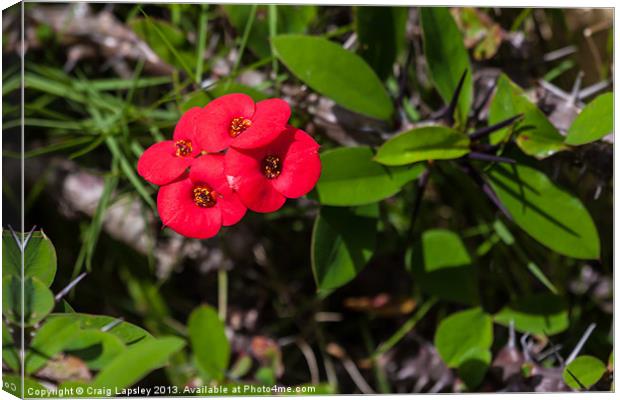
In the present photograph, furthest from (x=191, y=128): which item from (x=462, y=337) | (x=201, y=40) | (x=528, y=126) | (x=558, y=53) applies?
(x=558, y=53)

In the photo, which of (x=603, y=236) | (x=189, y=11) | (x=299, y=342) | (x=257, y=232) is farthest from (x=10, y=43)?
(x=603, y=236)

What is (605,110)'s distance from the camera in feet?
4.19

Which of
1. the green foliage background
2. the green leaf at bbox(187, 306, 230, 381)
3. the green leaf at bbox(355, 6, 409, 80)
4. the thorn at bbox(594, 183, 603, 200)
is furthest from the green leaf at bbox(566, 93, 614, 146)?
the green leaf at bbox(187, 306, 230, 381)

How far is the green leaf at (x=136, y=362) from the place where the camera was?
1.04 meters

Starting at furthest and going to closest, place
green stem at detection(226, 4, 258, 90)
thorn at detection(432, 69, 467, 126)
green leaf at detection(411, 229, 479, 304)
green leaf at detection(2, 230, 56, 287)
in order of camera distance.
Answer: green leaf at detection(411, 229, 479, 304) → green stem at detection(226, 4, 258, 90) → thorn at detection(432, 69, 467, 126) → green leaf at detection(2, 230, 56, 287)

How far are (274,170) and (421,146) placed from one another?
29 centimetres

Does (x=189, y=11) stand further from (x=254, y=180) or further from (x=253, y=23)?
(x=254, y=180)

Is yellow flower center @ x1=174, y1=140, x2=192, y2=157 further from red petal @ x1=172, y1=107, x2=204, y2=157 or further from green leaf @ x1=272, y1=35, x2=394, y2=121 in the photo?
green leaf @ x1=272, y1=35, x2=394, y2=121

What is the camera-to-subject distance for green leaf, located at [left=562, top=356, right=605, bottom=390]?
4.26 ft

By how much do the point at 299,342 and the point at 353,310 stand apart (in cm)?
14

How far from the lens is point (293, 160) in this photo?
106 centimetres

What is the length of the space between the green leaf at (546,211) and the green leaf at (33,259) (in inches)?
28.7

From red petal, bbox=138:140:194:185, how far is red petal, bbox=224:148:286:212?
Result: 67 millimetres

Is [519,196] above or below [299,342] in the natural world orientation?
above
